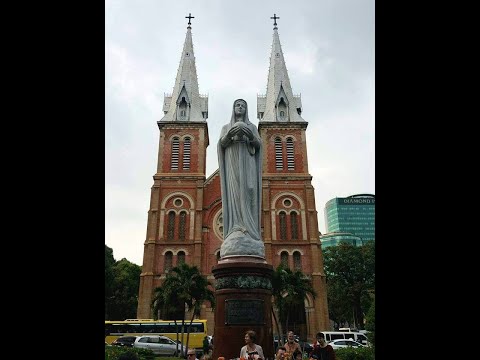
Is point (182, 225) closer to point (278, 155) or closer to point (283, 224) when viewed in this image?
point (283, 224)

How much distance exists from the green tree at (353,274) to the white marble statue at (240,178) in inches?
1158

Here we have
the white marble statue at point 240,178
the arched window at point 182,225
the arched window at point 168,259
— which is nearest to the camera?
the white marble statue at point 240,178

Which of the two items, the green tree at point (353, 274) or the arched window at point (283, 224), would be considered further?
the arched window at point (283, 224)

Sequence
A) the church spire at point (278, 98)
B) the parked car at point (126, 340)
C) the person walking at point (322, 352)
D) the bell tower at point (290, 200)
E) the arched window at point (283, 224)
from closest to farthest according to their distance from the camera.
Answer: the person walking at point (322, 352)
the parked car at point (126, 340)
the bell tower at point (290, 200)
the arched window at point (283, 224)
the church spire at point (278, 98)

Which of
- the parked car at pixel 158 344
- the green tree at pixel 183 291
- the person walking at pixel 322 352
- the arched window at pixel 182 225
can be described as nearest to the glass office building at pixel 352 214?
the arched window at pixel 182 225

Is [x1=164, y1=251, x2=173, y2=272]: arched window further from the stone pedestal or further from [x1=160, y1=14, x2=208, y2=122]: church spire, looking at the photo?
the stone pedestal

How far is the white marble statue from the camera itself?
750 cm

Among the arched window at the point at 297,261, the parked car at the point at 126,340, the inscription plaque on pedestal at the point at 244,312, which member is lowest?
the parked car at the point at 126,340

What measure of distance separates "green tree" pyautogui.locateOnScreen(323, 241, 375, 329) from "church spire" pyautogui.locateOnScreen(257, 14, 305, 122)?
13.8 m

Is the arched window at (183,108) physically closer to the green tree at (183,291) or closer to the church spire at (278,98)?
the church spire at (278,98)

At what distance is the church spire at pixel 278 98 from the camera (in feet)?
133

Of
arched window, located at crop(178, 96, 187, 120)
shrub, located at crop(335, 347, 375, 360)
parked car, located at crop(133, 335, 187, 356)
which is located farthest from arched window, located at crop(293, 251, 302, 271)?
shrub, located at crop(335, 347, 375, 360)
